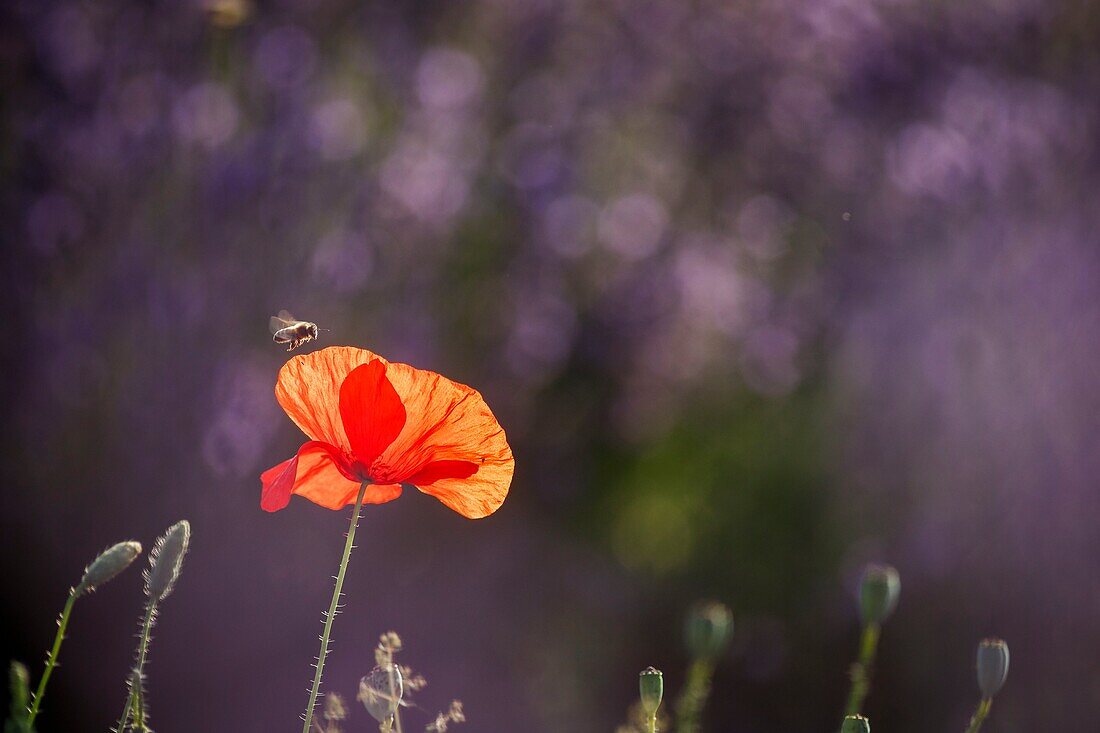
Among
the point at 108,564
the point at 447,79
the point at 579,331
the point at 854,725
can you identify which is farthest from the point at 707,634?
the point at 447,79

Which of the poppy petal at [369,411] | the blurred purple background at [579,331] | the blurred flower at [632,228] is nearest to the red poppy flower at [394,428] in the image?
the poppy petal at [369,411]

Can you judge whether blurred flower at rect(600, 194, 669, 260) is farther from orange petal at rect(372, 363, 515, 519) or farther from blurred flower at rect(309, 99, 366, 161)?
orange petal at rect(372, 363, 515, 519)

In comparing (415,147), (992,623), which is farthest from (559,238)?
(992,623)

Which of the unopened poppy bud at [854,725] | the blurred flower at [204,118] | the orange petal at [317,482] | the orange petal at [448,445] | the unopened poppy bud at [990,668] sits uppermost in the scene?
the blurred flower at [204,118]

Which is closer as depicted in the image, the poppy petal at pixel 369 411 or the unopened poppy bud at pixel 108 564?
the unopened poppy bud at pixel 108 564

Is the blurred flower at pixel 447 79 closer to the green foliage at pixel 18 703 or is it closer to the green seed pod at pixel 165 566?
the green seed pod at pixel 165 566

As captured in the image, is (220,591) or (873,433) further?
(873,433)

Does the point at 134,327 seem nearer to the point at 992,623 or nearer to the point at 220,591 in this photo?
the point at 220,591
